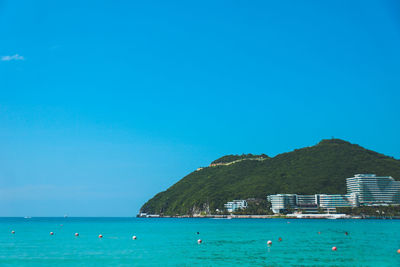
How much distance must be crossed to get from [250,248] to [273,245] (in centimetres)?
477

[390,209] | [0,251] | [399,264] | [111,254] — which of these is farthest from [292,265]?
[390,209]

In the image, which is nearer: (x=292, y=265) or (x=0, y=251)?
(x=292, y=265)

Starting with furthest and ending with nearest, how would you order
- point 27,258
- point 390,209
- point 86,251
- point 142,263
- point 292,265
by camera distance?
point 390,209 → point 86,251 → point 27,258 → point 142,263 → point 292,265

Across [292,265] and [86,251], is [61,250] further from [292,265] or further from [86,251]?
[292,265]

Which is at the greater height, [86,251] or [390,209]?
[390,209]

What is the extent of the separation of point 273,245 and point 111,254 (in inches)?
904

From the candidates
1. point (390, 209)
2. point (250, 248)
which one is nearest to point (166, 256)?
point (250, 248)

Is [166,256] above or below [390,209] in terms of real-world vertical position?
below

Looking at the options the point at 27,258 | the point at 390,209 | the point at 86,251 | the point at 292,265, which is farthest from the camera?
the point at 390,209

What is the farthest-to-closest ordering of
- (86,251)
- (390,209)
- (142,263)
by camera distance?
1. (390,209)
2. (86,251)
3. (142,263)

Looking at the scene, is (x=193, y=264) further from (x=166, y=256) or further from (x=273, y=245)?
(x=273, y=245)

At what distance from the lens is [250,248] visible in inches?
2237

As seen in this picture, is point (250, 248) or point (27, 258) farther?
point (250, 248)

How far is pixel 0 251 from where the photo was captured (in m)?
58.8
